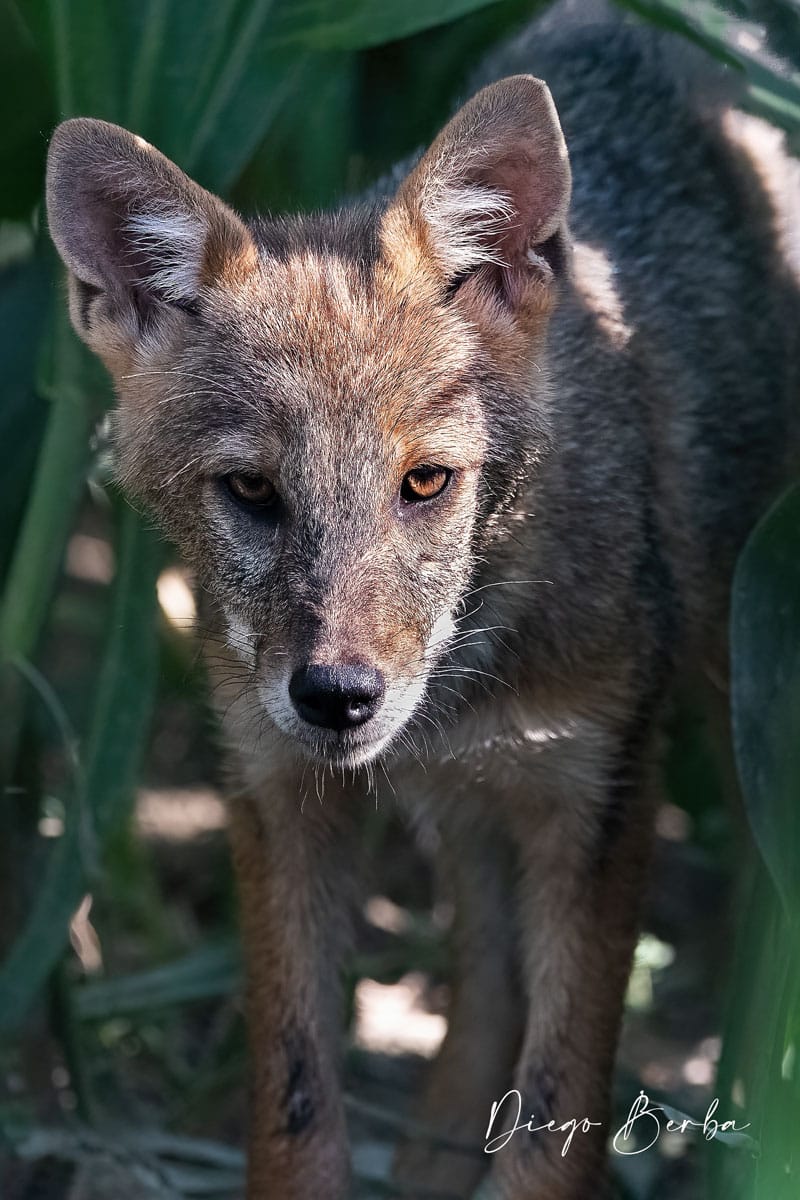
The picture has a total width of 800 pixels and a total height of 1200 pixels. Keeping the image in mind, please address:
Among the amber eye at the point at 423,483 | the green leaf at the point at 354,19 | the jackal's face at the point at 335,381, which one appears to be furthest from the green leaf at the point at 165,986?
the green leaf at the point at 354,19

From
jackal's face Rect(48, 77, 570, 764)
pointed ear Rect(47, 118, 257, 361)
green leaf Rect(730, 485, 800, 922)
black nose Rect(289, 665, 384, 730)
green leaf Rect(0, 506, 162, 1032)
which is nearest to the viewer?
black nose Rect(289, 665, 384, 730)

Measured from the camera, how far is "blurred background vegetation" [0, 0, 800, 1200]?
3.59 m

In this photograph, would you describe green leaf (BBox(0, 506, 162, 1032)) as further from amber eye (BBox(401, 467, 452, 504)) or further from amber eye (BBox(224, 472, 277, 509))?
amber eye (BBox(401, 467, 452, 504))

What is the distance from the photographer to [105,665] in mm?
4359

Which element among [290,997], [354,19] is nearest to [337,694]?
[290,997]

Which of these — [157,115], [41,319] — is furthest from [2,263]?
[157,115]

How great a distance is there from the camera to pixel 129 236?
3.43m

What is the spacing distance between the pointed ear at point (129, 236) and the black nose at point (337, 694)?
2.97 feet

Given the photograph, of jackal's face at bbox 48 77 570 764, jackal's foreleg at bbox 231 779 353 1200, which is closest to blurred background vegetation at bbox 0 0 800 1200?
jackal's foreleg at bbox 231 779 353 1200

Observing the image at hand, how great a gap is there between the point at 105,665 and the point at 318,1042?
3.69ft

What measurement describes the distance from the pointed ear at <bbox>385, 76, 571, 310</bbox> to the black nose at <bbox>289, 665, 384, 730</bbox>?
0.89 m

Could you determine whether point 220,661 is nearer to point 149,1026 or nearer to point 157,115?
point 157,115

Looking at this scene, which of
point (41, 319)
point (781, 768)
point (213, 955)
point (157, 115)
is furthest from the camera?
point (213, 955)
